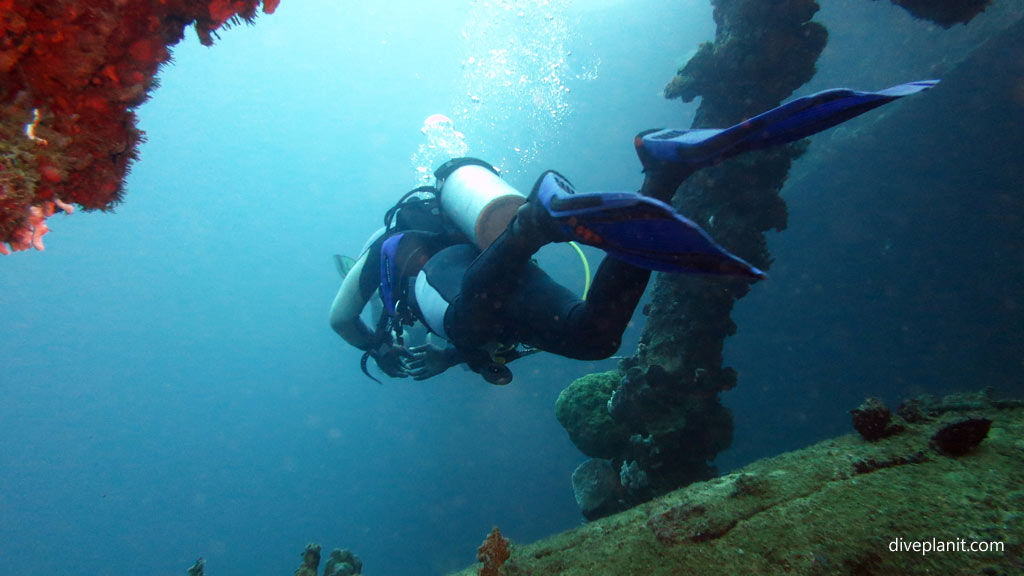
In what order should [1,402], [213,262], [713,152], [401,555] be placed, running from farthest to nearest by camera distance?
[213,262]
[1,402]
[401,555]
[713,152]

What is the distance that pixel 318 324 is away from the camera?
90.6m

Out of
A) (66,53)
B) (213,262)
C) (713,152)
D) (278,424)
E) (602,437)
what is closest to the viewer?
(66,53)

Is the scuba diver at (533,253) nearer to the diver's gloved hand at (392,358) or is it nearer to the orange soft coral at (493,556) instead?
the diver's gloved hand at (392,358)

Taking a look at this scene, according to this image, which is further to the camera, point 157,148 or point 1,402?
point 1,402

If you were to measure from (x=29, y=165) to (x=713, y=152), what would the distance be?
2988 mm

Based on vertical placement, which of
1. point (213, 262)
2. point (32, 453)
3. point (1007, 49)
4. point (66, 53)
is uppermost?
point (213, 262)

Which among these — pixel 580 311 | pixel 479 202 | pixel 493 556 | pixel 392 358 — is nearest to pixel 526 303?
pixel 580 311

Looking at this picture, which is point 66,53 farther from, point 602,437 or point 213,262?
point 213,262

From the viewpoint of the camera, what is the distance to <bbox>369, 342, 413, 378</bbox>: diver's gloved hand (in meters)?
4.81

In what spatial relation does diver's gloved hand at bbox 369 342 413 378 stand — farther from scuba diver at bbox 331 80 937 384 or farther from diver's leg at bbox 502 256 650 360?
diver's leg at bbox 502 256 650 360

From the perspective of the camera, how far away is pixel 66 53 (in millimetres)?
1393

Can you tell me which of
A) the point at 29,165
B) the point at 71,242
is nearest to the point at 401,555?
the point at 29,165

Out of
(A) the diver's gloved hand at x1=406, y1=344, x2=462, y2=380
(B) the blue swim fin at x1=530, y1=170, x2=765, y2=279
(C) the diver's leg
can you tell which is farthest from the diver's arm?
(B) the blue swim fin at x1=530, y1=170, x2=765, y2=279

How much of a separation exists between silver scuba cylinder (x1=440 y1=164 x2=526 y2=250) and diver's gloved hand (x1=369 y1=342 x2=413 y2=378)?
1.82m
